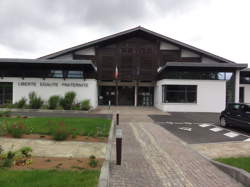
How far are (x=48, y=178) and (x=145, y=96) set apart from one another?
2233 cm

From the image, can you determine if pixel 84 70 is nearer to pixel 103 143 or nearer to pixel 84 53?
pixel 84 53

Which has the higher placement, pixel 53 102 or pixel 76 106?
pixel 53 102

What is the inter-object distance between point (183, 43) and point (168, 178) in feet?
72.5

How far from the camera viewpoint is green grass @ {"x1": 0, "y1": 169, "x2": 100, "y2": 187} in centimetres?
322

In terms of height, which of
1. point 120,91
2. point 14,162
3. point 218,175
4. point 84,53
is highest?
point 84,53

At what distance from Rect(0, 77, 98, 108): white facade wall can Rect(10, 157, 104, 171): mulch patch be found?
14.9 m

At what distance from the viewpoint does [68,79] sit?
19.3 metres

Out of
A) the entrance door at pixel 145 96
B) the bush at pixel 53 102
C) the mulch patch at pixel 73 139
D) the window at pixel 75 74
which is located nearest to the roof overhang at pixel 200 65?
the entrance door at pixel 145 96

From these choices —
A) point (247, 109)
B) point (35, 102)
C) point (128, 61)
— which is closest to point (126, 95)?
point (128, 61)

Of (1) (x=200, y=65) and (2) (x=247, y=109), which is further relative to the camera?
(1) (x=200, y=65)

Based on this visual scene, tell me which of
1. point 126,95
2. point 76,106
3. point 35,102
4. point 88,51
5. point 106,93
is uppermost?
point 88,51

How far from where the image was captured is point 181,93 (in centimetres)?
1905

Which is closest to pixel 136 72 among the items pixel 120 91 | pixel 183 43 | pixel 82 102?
pixel 120 91

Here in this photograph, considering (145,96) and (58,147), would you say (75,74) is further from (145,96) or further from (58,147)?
(58,147)
